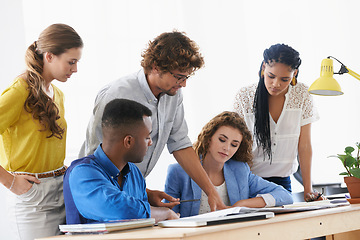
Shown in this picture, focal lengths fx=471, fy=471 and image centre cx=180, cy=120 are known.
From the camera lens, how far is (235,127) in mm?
2438

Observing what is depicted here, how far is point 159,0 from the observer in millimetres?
4023

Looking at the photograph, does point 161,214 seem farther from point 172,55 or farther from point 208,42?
point 208,42

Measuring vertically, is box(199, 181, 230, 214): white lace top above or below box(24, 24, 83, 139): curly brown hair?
below

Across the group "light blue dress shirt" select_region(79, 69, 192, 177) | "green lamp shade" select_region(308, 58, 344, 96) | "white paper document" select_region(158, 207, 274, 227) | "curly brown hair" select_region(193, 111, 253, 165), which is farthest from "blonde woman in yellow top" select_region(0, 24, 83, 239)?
"green lamp shade" select_region(308, 58, 344, 96)

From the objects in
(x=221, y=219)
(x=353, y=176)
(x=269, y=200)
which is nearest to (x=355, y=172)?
(x=353, y=176)

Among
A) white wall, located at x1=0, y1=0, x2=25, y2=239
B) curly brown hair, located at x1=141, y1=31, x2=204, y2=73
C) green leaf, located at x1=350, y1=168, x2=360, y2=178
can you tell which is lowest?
green leaf, located at x1=350, y1=168, x2=360, y2=178

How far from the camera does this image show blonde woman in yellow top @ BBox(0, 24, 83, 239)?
68.9 inches

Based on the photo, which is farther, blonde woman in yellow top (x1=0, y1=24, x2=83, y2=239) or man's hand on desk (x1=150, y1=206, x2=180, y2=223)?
blonde woman in yellow top (x1=0, y1=24, x2=83, y2=239)

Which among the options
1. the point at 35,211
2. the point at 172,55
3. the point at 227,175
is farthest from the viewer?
the point at 227,175

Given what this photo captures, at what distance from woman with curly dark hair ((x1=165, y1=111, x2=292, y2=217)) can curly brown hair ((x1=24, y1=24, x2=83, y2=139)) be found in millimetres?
717

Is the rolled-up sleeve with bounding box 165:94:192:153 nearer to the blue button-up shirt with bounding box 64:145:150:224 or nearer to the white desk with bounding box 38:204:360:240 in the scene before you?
the blue button-up shirt with bounding box 64:145:150:224

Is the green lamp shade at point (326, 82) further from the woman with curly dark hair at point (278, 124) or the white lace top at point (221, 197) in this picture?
the white lace top at point (221, 197)

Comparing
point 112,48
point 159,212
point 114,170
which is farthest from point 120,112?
point 112,48

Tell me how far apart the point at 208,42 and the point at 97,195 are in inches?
122
